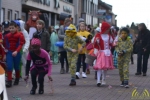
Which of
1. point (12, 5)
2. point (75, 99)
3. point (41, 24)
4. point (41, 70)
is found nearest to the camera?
point (75, 99)

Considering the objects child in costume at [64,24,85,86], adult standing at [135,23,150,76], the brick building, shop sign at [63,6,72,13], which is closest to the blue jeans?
child in costume at [64,24,85,86]

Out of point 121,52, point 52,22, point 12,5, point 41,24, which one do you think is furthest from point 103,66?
point 52,22

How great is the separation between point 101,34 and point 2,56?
3.14m

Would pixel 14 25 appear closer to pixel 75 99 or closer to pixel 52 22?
pixel 75 99

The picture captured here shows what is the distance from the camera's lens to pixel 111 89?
1319cm

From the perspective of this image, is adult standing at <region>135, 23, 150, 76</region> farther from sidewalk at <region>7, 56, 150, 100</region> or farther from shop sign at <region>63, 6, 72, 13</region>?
shop sign at <region>63, 6, 72, 13</region>

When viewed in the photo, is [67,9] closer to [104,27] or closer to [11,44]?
[104,27]

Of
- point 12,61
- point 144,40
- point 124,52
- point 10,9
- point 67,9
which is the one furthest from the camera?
point 67,9

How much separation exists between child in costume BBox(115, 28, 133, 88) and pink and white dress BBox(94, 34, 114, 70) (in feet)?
0.84

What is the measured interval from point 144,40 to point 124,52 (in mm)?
4342

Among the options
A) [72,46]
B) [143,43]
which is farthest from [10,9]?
[72,46]

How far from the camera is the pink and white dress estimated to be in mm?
13758

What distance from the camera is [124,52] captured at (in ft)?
44.8

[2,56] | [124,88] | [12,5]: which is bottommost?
[124,88]
